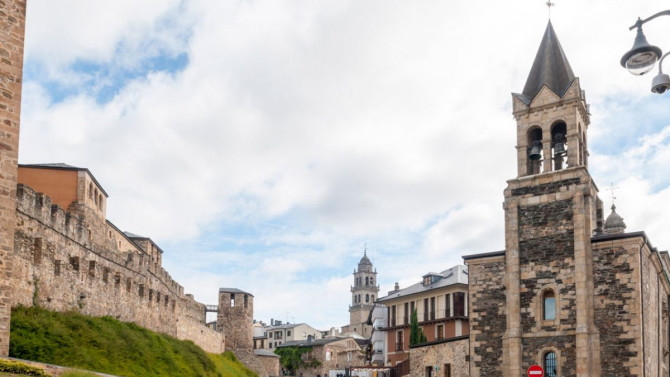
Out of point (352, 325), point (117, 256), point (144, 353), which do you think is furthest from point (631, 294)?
point (352, 325)

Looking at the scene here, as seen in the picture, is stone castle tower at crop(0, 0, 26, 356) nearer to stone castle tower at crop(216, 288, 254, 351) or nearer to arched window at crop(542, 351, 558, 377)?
arched window at crop(542, 351, 558, 377)

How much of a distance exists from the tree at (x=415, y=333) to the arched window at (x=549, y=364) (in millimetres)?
27790

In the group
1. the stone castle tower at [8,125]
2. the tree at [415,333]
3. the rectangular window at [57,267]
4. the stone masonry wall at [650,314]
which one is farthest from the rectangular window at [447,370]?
the stone castle tower at [8,125]

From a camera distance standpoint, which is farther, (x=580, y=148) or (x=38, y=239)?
(x=580, y=148)

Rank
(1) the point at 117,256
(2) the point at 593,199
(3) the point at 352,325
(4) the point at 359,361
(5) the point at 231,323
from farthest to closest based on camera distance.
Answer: (3) the point at 352,325
(4) the point at 359,361
(5) the point at 231,323
(1) the point at 117,256
(2) the point at 593,199

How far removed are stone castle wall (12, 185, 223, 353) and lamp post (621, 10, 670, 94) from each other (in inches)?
866

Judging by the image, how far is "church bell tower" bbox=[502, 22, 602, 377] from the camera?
2877 cm

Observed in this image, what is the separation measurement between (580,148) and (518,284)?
638 centimetres

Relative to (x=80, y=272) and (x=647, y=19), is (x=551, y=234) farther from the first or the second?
(x=647, y=19)

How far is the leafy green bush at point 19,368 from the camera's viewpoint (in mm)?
17141

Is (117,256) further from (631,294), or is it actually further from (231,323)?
A: (231,323)

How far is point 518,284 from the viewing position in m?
30.5

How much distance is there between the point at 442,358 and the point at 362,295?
120 m

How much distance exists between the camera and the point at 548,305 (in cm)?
2989
